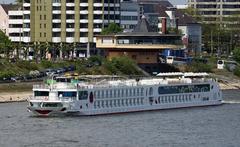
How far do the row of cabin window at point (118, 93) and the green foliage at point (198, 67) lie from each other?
173 ft

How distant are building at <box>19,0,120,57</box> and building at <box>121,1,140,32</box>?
6.50 metres

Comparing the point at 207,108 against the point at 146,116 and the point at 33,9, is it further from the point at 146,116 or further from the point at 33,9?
the point at 33,9

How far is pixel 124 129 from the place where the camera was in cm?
7525

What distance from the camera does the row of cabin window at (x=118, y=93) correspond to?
3429 inches

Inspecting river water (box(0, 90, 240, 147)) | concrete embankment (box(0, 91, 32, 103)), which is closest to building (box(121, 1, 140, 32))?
concrete embankment (box(0, 91, 32, 103))

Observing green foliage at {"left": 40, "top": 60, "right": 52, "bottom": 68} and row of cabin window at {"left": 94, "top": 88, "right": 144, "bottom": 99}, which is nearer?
row of cabin window at {"left": 94, "top": 88, "right": 144, "bottom": 99}

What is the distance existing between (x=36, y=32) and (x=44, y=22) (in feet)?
8.64

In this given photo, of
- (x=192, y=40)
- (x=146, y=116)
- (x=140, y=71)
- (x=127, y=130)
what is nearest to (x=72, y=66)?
(x=140, y=71)

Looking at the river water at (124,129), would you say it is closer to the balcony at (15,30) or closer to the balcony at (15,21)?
the balcony at (15,21)

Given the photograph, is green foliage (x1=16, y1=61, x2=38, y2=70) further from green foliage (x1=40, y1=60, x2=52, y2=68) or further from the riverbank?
the riverbank

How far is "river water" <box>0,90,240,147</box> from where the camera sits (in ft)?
220

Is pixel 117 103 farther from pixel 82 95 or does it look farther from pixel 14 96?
pixel 14 96

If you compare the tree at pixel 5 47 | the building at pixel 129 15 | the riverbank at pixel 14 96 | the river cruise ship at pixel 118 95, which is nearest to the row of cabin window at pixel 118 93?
the river cruise ship at pixel 118 95

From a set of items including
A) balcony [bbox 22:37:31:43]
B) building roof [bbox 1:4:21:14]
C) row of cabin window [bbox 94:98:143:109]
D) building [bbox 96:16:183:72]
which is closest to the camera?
row of cabin window [bbox 94:98:143:109]
